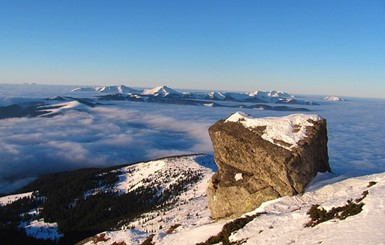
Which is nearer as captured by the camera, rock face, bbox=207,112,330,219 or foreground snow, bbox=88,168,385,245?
foreground snow, bbox=88,168,385,245

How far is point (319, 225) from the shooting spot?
859 inches

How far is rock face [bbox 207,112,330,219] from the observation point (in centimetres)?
3412

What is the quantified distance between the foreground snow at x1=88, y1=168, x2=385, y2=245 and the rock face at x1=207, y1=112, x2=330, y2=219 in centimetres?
200

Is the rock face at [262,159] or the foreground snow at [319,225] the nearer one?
the foreground snow at [319,225]

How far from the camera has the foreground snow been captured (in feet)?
62.4

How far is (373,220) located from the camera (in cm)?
2031

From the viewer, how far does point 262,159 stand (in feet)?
119

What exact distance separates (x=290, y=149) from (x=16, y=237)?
105m

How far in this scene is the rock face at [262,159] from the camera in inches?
1344

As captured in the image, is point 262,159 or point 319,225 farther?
point 262,159

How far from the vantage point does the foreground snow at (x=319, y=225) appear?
19.0 m

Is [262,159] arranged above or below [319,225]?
above

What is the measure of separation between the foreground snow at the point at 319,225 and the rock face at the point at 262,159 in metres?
2.00

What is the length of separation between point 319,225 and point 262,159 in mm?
14570
